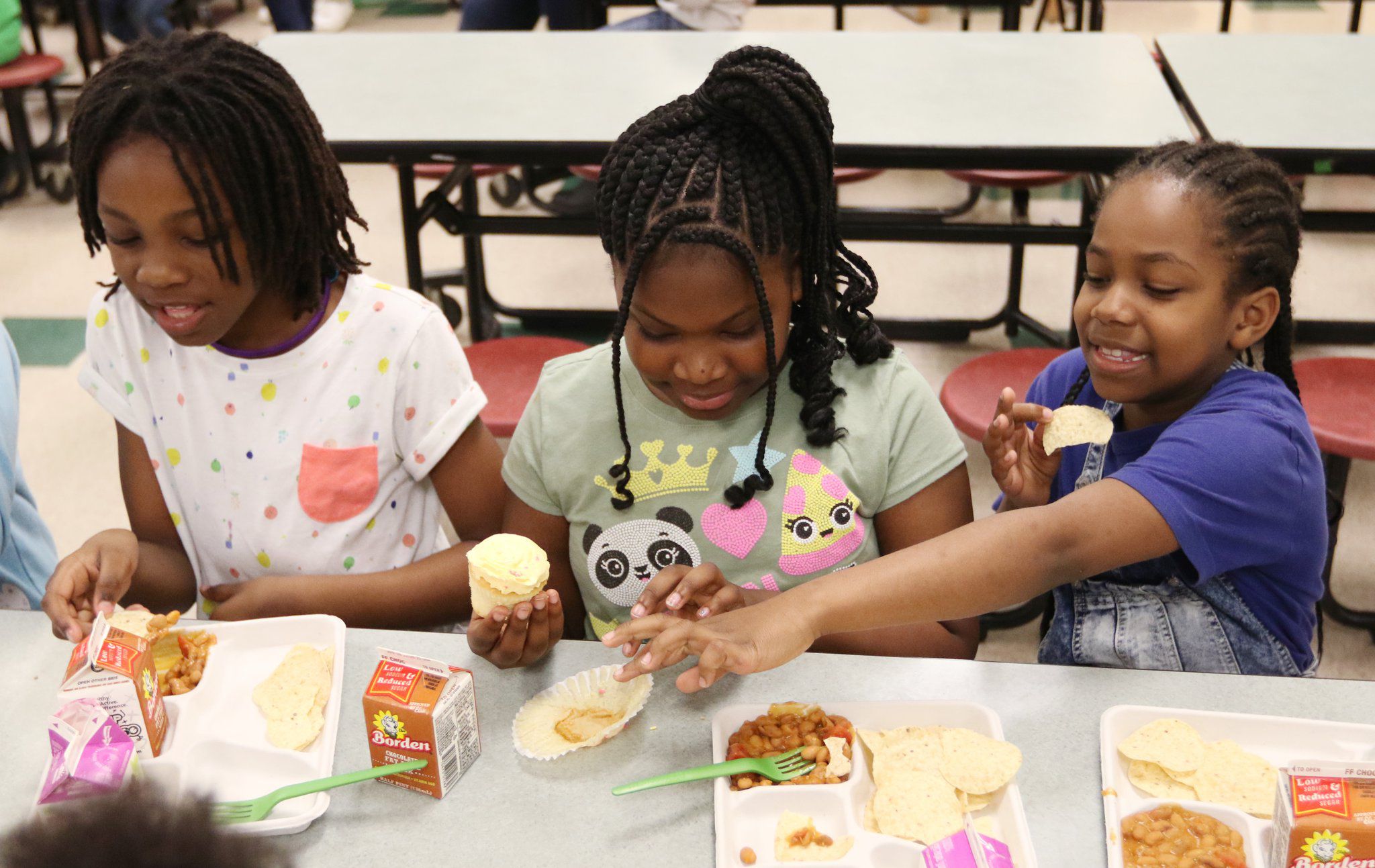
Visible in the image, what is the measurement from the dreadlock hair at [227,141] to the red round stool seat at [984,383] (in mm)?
1352

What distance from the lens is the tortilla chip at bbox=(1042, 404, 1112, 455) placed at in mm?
1436

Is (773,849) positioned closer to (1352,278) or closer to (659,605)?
(659,605)

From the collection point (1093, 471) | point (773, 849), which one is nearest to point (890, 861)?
point (773, 849)

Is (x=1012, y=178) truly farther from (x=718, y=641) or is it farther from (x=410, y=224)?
(x=718, y=641)

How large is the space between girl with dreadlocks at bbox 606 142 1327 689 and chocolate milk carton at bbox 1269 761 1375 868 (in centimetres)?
32

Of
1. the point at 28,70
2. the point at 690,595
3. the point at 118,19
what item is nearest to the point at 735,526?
the point at 690,595

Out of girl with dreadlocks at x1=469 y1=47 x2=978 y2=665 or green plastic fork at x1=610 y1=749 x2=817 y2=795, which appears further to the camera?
girl with dreadlocks at x1=469 y1=47 x2=978 y2=665

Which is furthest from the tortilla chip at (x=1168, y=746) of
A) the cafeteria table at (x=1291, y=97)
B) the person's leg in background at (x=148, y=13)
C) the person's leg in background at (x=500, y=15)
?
the person's leg in background at (x=148, y=13)

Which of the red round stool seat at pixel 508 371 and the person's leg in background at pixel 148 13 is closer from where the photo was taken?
the red round stool seat at pixel 508 371

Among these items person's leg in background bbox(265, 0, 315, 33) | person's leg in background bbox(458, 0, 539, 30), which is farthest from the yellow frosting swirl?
person's leg in background bbox(265, 0, 315, 33)

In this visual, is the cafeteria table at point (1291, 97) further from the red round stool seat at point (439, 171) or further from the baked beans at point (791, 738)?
the red round stool seat at point (439, 171)

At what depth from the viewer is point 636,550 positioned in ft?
5.09

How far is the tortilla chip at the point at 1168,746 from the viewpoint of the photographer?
118cm

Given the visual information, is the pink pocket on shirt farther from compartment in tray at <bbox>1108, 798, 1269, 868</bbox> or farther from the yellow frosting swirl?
compartment in tray at <bbox>1108, 798, 1269, 868</bbox>
